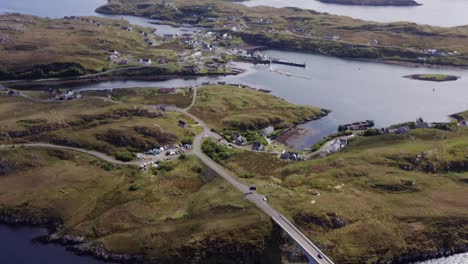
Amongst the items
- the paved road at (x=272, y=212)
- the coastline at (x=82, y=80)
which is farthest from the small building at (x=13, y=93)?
the paved road at (x=272, y=212)

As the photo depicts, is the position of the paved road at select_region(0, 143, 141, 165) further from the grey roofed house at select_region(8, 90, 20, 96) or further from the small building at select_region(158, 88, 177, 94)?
the small building at select_region(158, 88, 177, 94)

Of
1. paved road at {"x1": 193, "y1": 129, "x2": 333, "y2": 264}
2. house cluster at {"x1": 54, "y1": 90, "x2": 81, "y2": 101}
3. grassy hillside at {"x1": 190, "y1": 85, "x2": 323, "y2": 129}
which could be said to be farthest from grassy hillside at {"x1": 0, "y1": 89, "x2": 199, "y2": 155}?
paved road at {"x1": 193, "y1": 129, "x2": 333, "y2": 264}

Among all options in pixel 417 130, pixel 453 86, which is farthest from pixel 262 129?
pixel 453 86

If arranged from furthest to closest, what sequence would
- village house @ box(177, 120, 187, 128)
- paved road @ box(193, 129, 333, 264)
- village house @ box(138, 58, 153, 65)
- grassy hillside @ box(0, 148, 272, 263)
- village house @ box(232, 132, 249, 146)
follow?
village house @ box(138, 58, 153, 65) → village house @ box(177, 120, 187, 128) → village house @ box(232, 132, 249, 146) → grassy hillside @ box(0, 148, 272, 263) → paved road @ box(193, 129, 333, 264)

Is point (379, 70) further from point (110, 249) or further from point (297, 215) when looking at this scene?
point (110, 249)

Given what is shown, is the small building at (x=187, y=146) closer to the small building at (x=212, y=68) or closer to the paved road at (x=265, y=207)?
the paved road at (x=265, y=207)

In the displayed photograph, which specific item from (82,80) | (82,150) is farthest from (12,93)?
(82,150)

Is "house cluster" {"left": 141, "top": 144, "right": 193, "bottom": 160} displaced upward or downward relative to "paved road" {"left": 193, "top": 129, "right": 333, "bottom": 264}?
upward
